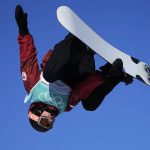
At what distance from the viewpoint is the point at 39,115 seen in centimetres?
500

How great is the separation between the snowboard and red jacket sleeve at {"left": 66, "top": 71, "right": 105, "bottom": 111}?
22cm

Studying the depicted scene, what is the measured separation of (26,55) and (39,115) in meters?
0.65

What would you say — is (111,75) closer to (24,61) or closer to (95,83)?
(95,83)

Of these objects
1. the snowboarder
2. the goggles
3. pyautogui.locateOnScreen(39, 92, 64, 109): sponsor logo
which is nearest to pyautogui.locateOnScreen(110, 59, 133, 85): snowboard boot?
the snowboarder

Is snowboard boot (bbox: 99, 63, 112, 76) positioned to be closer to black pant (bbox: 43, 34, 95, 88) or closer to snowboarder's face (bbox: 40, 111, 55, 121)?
black pant (bbox: 43, 34, 95, 88)

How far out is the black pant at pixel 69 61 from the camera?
14.5 feet

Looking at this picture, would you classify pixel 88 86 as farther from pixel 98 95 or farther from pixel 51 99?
pixel 51 99

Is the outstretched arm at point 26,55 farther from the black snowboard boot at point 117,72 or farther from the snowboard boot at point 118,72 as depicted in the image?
the snowboard boot at point 118,72

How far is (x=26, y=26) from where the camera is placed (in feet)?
15.8

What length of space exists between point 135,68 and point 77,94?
2.25ft

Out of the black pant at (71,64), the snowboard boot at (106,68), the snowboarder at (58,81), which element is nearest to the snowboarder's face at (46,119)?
the snowboarder at (58,81)

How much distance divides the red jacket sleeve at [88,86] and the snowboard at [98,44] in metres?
0.22

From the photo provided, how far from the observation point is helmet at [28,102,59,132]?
4.95m

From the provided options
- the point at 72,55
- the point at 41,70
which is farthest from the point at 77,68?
the point at 41,70
